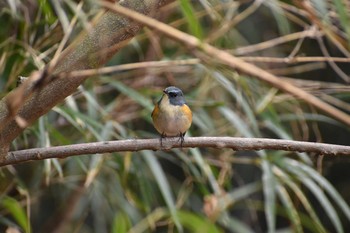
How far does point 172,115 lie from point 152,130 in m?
1.17

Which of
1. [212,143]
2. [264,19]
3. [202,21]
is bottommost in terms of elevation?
[212,143]

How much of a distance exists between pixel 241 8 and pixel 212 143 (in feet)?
6.47

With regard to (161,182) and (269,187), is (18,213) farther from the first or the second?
(269,187)

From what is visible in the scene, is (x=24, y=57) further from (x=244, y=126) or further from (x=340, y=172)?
(x=340, y=172)

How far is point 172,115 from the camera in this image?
201 centimetres

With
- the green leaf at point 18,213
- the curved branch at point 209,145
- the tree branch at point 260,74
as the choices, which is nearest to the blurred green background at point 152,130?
the green leaf at point 18,213

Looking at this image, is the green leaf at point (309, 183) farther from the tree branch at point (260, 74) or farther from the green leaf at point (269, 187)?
the tree branch at point (260, 74)

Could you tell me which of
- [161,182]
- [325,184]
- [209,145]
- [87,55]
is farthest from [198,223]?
[87,55]

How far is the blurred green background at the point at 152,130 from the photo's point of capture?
199cm

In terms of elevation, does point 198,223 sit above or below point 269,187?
below

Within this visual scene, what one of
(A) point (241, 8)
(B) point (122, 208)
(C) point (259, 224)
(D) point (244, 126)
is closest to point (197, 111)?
(D) point (244, 126)

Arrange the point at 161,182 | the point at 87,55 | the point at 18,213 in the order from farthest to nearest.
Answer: the point at 161,182, the point at 18,213, the point at 87,55

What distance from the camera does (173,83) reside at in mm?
2674

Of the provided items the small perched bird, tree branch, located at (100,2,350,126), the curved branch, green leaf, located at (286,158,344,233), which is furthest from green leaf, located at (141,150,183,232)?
tree branch, located at (100,2,350,126)
